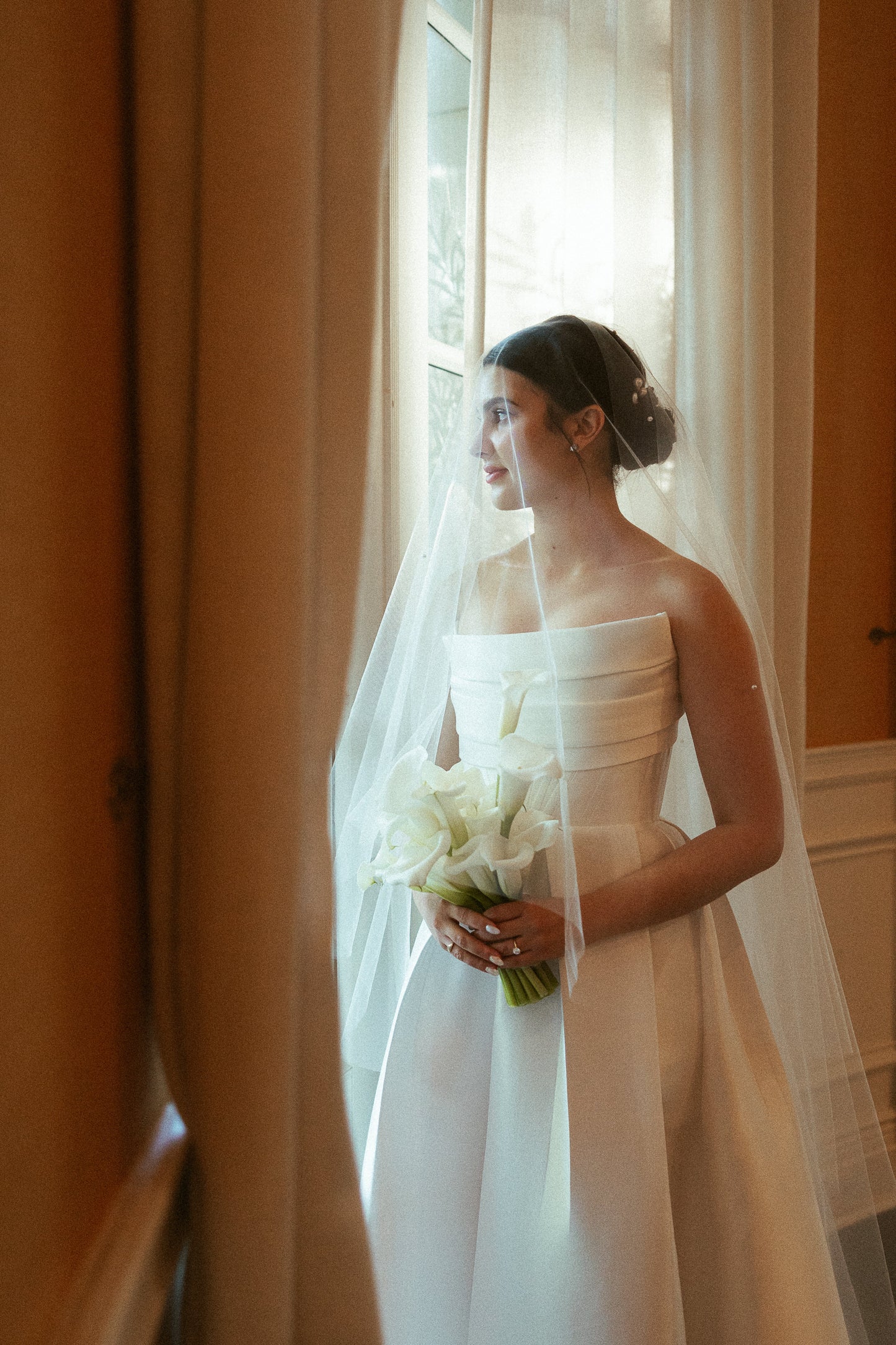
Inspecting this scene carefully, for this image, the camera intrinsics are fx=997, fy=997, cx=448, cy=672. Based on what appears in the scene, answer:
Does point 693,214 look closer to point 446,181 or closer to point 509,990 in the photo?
point 446,181

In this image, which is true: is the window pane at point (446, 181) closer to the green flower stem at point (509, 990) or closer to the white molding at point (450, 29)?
the white molding at point (450, 29)

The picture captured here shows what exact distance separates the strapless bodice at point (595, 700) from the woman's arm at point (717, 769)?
47 millimetres

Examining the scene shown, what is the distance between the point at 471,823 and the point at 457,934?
0.16 meters

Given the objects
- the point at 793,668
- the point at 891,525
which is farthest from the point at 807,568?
the point at 891,525

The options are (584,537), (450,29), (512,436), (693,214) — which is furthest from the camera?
(693,214)

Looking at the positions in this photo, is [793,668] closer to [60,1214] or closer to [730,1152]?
[730,1152]

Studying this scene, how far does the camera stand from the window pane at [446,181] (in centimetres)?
182

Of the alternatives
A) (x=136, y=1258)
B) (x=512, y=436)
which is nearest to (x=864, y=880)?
(x=512, y=436)

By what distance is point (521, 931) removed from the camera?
1249 millimetres

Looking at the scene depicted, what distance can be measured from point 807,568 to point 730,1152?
1510mm

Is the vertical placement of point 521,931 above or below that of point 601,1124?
above

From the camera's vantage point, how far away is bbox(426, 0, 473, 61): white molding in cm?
188

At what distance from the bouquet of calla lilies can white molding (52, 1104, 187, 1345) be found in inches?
18.6

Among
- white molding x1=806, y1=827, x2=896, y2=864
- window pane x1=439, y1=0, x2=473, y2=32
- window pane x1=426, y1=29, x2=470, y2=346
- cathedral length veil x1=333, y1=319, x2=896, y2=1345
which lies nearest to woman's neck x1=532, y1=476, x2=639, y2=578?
cathedral length veil x1=333, y1=319, x2=896, y2=1345
